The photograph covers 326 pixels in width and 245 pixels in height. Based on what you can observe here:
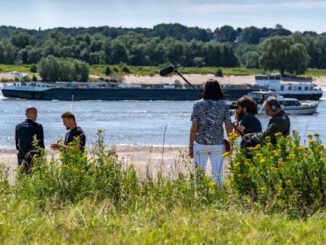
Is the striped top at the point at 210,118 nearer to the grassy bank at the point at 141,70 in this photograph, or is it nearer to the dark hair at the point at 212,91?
the dark hair at the point at 212,91

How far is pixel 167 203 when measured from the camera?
8.87m

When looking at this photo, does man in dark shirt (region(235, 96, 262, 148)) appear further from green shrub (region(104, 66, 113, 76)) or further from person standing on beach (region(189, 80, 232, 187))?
green shrub (region(104, 66, 113, 76))

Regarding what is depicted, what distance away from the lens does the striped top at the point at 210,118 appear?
34.4 feet

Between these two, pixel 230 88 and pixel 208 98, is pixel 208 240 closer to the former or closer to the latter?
pixel 208 98

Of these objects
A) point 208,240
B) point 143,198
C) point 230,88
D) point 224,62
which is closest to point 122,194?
point 143,198

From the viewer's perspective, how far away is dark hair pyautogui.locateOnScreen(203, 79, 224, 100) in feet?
34.4

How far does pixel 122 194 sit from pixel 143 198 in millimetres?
304

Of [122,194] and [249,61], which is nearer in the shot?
[122,194]

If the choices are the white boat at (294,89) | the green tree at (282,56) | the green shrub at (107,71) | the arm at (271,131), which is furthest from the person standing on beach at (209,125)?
the green shrub at (107,71)

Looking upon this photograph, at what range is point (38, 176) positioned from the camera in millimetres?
9422

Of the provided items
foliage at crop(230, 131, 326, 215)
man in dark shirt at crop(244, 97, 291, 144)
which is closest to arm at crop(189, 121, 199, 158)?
man in dark shirt at crop(244, 97, 291, 144)

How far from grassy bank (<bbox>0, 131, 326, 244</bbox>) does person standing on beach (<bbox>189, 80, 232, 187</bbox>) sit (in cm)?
29

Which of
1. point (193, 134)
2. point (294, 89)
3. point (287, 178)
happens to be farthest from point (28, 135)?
point (294, 89)

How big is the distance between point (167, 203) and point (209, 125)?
1.87 metres
